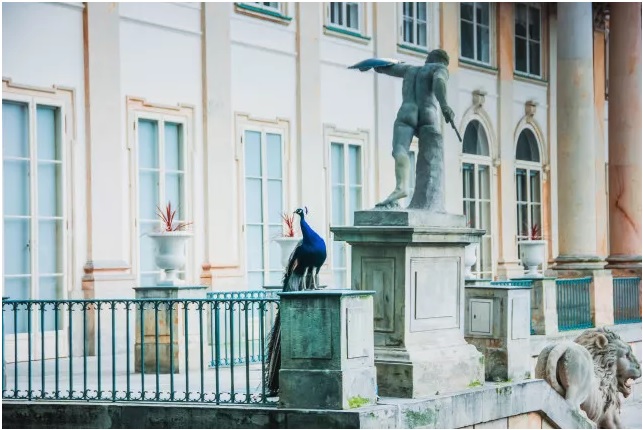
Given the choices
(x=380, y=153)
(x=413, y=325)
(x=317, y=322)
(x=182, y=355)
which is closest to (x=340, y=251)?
(x=380, y=153)

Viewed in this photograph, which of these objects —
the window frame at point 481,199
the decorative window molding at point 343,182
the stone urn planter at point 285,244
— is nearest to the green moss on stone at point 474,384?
the stone urn planter at point 285,244

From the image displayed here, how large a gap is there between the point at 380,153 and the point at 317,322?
13.5 metres

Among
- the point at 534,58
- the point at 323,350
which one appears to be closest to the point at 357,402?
the point at 323,350

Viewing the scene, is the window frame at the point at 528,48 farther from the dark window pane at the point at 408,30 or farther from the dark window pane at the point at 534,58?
the dark window pane at the point at 408,30

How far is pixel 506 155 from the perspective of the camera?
28.4m

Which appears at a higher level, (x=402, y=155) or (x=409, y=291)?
(x=402, y=155)

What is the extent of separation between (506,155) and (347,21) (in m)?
6.25

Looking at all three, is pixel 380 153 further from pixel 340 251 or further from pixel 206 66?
pixel 206 66

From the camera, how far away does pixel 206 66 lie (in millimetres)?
19750

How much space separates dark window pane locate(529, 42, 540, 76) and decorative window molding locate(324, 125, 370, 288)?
7.53 m

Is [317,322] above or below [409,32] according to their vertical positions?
below

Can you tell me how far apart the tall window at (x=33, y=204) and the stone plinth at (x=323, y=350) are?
20.8 ft

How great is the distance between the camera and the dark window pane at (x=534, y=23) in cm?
3011

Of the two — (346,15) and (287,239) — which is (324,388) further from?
(346,15)
